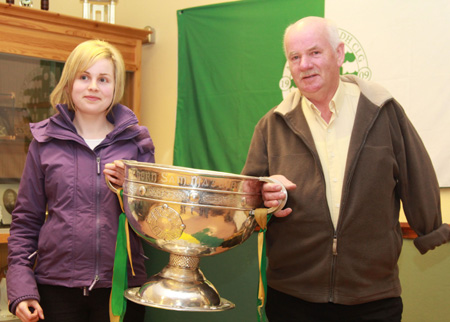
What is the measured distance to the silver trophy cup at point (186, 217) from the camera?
1.04 metres

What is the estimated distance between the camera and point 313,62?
4.63ft

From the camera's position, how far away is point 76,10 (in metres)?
3.56

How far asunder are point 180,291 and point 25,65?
7.05 feet

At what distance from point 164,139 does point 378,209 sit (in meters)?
2.41

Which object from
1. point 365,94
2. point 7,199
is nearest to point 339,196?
point 365,94

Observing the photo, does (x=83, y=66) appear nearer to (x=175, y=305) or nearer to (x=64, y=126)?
(x=64, y=126)

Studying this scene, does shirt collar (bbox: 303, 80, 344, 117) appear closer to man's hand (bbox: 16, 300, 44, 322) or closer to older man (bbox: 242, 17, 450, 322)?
older man (bbox: 242, 17, 450, 322)

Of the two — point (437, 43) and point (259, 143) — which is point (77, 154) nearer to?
point (259, 143)

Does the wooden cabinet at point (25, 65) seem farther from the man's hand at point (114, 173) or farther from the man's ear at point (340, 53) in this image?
the man's ear at point (340, 53)

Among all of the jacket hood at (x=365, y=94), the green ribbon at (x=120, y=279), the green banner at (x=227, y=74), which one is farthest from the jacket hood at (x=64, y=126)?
the green banner at (x=227, y=74)

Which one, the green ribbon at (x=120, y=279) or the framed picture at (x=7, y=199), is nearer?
the green ribbon at (x=120, y=279)

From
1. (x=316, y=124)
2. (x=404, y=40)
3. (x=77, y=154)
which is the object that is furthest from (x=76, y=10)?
(x=316, y=124)

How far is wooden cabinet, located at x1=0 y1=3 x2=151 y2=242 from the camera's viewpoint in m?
2.77

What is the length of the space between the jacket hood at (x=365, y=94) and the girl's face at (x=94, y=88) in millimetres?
463
